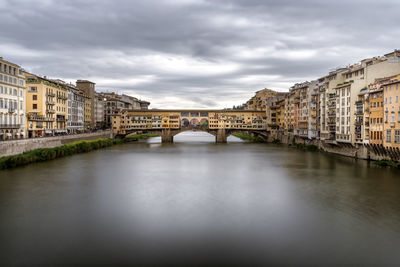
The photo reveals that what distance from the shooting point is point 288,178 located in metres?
26.8

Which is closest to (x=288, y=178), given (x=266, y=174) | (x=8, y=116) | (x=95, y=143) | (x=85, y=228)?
(x=266, y=174)

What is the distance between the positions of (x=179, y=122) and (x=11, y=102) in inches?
1636

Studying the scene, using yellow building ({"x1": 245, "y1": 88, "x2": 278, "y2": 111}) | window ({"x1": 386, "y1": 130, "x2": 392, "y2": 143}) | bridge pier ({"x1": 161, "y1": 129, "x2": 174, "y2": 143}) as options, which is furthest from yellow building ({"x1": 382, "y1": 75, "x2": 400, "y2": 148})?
yellow building ({"x1": 245, "y1": 88, "x2": 278, "y2": 111})

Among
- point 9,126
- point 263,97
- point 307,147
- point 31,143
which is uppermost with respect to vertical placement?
point 263,97

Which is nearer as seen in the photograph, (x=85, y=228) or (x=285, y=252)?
(x=285, y=252)

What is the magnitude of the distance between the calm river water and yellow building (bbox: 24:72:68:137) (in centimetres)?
1749

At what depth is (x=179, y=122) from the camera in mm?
74375

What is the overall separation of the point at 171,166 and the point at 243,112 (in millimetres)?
43607

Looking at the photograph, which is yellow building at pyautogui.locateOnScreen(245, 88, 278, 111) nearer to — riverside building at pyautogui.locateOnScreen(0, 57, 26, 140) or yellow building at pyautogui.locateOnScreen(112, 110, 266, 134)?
yellow building at pyautogui.locateOnScreen(112, 110, 266, 134)

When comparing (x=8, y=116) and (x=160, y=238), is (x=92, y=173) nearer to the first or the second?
(x=8, y=116)

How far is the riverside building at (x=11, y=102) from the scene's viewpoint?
112 ft

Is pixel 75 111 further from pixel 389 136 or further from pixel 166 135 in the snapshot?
pixel 389 136

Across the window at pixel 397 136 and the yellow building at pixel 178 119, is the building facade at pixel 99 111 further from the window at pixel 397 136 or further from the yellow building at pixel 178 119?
the window at pixel 397 136

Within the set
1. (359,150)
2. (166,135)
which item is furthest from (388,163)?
(166,135)
